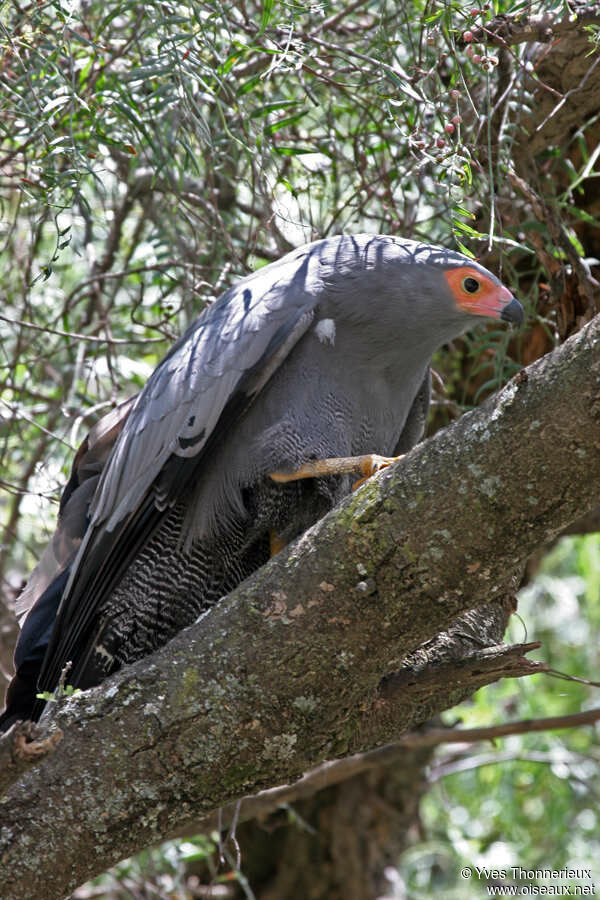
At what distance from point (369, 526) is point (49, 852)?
121 cm

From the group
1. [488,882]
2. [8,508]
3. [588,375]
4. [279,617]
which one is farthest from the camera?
[488,882]

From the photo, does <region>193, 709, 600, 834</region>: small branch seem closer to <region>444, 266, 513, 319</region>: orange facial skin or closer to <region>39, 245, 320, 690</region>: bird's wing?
<region>39, 245, 320, 690</region>: bird's wing

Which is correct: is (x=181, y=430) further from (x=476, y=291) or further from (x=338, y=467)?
(x=476, y=291)

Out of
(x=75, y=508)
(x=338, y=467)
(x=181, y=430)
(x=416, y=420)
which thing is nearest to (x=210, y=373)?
(x=181, y=430)

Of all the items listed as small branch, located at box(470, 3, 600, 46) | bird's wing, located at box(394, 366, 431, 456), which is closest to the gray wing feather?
bird's wing, located at box(394, 366, 431, 456)

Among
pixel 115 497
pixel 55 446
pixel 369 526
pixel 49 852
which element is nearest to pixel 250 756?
pixel 49 852

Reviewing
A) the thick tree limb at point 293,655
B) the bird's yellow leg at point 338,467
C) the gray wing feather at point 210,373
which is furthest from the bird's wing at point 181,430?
the thick tree limb at point 293,655

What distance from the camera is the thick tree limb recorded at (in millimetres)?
2357

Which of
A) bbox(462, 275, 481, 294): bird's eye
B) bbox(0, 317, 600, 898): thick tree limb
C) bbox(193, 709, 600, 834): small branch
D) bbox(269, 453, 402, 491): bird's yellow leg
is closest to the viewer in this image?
bbox(0, 317, 600, 898): thick tree limb

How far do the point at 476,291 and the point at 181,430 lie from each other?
1.20 m

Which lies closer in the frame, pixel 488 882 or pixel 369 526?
pixel 369 526

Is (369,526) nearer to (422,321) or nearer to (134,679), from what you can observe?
(134,679)

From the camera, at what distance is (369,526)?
2.51 metres

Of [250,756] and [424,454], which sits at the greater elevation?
[424,454]
